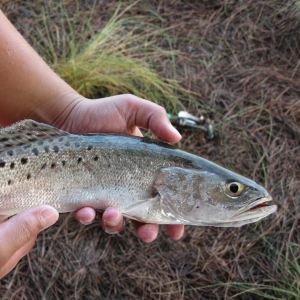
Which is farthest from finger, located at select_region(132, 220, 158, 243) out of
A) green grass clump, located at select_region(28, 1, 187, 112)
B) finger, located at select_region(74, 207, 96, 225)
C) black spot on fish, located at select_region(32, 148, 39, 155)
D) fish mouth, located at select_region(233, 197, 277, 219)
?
green grass clump, located at select_region(28, 1, 187, 112)

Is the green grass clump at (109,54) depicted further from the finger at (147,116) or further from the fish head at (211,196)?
the fish head at (211,196)

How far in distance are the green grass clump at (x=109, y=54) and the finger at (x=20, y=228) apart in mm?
2485

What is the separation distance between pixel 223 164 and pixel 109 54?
2.68 metres

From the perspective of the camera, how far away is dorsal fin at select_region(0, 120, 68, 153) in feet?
7.71

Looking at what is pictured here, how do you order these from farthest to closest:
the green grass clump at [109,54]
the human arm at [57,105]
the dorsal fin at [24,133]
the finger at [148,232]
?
1. the green grass clump at [109,54]
2. the human arm at [57,105]
3. the finger at [148,232]
4. the dorsal fin at [24,133]

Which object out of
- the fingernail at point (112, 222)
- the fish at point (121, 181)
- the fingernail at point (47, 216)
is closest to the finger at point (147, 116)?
the fish at point (121, 181)

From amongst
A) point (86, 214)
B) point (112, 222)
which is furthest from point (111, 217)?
point (86, 214)

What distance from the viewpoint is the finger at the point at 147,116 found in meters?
2.53

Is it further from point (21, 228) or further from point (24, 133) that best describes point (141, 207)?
point (24, 133)

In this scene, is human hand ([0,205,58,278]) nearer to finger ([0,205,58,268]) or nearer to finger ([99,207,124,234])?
finger ([0,205,58,268])

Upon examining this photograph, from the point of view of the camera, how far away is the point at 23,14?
4.53 m

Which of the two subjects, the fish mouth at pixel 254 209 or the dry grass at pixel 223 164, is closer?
the fish mouth at pixel 254 209

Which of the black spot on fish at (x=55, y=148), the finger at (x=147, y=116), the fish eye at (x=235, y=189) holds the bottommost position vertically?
the fish eye at (x=235, y=189)

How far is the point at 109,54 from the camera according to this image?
4.25 metres
